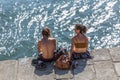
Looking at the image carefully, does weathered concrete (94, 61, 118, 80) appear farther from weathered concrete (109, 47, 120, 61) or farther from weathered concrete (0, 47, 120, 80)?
weathered concrete (109, 47, 120, 61)

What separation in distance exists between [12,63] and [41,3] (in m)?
8.26

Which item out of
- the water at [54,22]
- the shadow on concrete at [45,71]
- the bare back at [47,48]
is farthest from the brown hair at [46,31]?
the water at [54,22]

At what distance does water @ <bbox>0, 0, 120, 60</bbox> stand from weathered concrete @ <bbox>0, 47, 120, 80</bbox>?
12.3 feet

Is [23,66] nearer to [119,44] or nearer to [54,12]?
[119,44]

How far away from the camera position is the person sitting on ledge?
9.82 meters

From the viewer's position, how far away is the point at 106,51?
398 inches

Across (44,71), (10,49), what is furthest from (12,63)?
(10,49)

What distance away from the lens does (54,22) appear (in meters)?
15.9

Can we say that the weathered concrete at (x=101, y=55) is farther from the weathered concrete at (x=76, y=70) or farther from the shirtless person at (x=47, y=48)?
the shirtless person at (x=47, y=48)

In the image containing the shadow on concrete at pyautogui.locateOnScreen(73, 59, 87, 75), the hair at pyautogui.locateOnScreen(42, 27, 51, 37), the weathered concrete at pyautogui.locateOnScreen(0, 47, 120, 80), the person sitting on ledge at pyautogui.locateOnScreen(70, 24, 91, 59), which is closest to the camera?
the weathered concrete at pyautogui.locateOnScreen(0, 47, 120, 80)

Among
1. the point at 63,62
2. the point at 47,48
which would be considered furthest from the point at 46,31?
the point at 63,62

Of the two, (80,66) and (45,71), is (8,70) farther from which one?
(80,66)

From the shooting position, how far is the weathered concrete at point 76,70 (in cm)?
897

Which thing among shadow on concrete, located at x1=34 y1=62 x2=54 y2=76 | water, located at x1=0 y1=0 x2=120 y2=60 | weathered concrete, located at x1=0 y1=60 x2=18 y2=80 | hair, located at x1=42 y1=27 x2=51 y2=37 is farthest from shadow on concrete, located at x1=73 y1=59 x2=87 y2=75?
water, located at x1=0 y1=0 x2=120 y2=60
